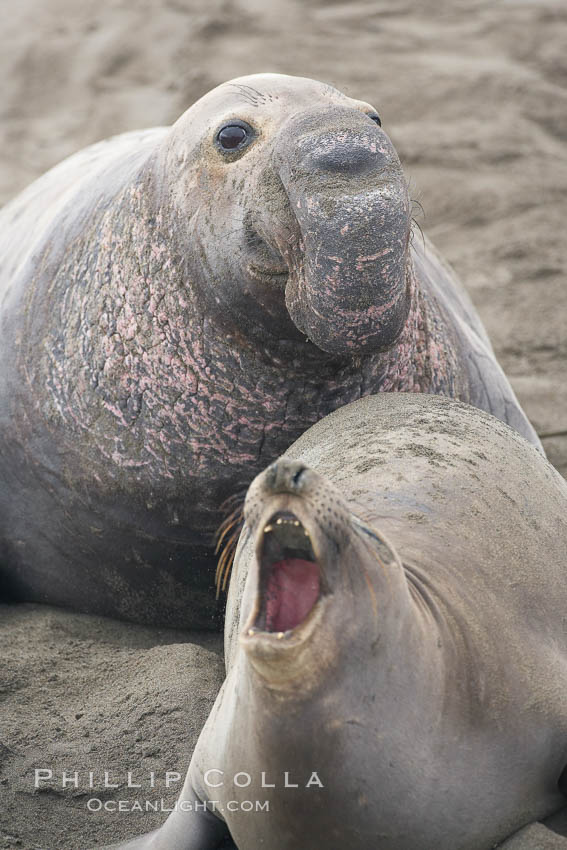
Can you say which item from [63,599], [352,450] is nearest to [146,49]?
[63,599]

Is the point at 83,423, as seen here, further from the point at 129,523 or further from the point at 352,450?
the point at 352,450

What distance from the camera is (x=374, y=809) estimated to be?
194cm

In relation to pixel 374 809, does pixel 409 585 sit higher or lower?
higher

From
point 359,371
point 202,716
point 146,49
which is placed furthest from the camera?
point 146,49

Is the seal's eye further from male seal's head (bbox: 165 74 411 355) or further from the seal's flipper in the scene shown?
the seal's flipper

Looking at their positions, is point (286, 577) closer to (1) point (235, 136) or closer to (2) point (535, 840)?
(2) point (535, 840)

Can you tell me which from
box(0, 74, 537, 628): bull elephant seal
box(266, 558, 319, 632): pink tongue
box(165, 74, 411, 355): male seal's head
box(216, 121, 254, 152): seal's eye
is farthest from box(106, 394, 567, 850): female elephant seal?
box(216, 121, 254, 152): seal's eye

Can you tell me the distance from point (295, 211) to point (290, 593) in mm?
1208

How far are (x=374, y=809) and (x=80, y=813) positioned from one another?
95cm

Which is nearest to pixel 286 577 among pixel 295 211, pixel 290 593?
pixel 290 593

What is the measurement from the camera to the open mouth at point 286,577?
1.73 meters

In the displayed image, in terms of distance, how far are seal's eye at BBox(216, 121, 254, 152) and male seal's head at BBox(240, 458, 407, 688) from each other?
147 cm

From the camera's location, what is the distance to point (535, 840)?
6.73 feet

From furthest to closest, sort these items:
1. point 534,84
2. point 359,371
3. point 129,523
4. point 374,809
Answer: point 534,84 < point 129,523 < point 359,371 < point 374,809
